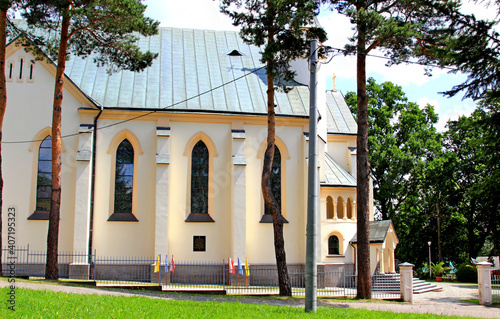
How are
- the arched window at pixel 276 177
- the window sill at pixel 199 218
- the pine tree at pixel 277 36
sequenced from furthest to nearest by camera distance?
the arched window at pixel 276 177 < the window sill at pixel 199 218 < the pine tree at pixel 277 36

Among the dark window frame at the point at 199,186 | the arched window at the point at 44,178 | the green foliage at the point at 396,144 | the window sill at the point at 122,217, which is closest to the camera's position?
the arched window at the point at 44,178

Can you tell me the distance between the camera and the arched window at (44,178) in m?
22.3

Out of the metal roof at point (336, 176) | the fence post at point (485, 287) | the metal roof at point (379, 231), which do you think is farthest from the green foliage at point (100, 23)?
the fence post at point (485, 287)

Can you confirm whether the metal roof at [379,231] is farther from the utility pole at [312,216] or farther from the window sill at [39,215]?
the window sill at [39,215]

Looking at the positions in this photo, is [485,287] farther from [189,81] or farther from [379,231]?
[189,81]

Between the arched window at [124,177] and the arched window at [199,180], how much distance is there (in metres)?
2.87

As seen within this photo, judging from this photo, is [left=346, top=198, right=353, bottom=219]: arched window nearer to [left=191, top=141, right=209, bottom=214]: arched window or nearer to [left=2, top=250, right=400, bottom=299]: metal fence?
[left=2, top=250, right=400, bottom=299]: metal fence

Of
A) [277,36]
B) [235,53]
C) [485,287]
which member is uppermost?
[235,53]

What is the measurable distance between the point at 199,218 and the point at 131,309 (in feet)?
40.6

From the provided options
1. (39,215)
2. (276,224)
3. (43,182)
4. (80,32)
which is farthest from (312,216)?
(43,182)

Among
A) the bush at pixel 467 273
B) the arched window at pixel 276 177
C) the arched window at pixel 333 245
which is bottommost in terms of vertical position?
the bush at pixel 467 273

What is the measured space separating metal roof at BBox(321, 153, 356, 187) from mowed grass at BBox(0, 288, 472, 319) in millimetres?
13009

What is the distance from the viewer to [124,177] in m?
23.7

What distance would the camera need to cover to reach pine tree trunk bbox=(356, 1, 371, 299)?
55.6 feet
